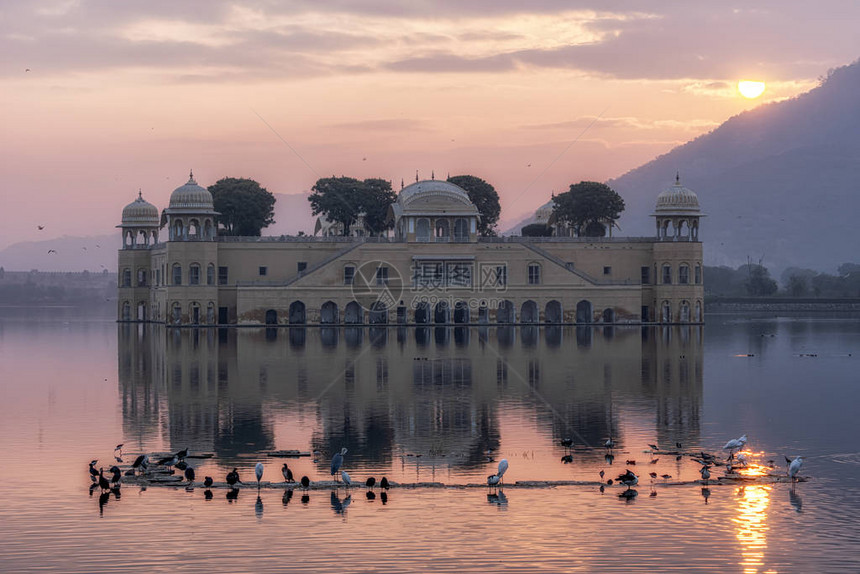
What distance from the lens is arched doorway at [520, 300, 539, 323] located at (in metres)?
111

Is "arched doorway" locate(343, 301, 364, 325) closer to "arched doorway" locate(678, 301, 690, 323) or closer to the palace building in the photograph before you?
the palace building

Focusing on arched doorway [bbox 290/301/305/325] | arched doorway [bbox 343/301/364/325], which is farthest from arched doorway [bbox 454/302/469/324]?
arched doorway [bbox 290/301/305/325]

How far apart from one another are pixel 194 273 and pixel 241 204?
20.3m

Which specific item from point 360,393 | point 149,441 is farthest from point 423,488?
point 360,393

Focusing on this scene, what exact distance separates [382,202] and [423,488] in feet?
333

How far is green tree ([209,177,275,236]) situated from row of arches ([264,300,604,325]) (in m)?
21.5

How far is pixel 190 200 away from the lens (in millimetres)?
108062

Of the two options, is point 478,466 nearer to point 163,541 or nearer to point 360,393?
point 163,541

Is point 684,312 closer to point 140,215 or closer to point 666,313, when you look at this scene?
point 666,313

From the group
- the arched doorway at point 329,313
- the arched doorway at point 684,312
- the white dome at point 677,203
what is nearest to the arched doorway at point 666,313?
the arched doorway at point 684,312

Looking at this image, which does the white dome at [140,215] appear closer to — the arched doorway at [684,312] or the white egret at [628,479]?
the arched doorway at [684,312]

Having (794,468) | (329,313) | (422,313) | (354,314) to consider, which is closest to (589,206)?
(422,313)

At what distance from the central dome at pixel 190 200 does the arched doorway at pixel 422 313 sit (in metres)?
20.4

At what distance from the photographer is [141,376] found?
57.2m
